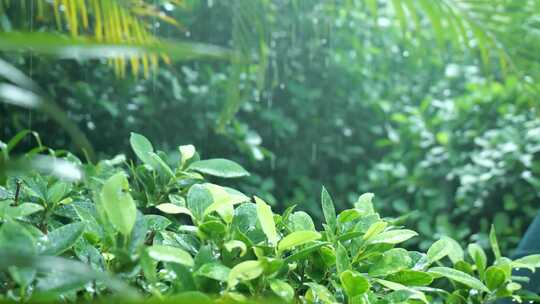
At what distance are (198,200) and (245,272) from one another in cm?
24

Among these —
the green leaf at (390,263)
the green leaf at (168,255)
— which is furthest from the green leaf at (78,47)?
the green leaf at (390,263)

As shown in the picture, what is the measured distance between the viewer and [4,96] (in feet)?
2.12

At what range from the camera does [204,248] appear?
1.15 metres

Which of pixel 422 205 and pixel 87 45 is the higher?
pixel 87 45

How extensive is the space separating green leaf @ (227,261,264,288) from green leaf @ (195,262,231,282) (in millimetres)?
13

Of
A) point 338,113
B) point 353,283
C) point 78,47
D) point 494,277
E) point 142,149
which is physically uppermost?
point 78,47

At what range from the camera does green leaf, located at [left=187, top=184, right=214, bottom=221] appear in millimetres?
1272

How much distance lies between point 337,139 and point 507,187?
1490mm

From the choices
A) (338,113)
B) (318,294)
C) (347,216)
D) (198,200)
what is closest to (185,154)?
(198,200)

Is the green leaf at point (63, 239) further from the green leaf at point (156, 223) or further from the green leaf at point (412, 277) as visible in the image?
the green leaf at point (412, 277)

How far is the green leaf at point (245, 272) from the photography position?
1056mm

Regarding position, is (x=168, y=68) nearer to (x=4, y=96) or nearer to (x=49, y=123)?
(x=49, y=123)

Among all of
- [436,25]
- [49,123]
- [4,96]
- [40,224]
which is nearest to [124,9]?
[436,25]

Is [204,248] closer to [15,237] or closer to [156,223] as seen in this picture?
[156,223]
